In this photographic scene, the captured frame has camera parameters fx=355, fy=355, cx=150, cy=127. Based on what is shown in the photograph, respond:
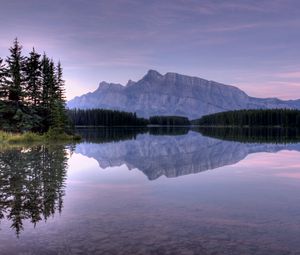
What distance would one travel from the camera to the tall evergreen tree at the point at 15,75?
2334 inches

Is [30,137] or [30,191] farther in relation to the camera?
[30,137]

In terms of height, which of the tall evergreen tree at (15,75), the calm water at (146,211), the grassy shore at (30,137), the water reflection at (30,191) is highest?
the tall evergreen tree at (15,75)

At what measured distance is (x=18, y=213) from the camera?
42.3 ft

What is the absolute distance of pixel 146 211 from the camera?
541 inches

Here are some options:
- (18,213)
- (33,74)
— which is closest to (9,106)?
(33,74)

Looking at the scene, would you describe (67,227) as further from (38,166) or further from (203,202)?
(38,166)

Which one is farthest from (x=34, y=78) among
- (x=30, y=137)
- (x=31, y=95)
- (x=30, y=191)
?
(x=30, y=191)

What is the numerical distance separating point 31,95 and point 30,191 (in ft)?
177

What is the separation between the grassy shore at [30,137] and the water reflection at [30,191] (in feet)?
79.0

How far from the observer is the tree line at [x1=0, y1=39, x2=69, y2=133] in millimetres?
58625

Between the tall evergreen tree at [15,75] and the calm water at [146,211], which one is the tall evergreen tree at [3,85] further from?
the calm water at [146,211]

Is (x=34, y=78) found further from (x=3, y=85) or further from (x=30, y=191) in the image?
(x=30, y=191)

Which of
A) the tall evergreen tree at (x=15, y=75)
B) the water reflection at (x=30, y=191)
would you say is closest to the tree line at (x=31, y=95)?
the tall evergreen tree at (x=15, y=75)

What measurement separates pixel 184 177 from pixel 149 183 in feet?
10.9
